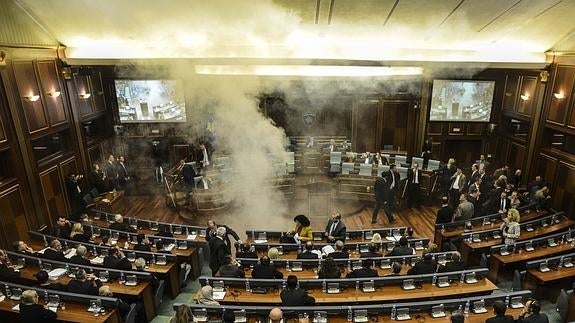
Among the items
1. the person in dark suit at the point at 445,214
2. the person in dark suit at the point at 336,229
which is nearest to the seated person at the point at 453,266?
the person in dark suit at the point at 336,229

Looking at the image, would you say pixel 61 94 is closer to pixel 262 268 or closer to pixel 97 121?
pixel 97 121

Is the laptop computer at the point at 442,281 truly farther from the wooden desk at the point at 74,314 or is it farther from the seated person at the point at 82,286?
the seated person at the point at 82,286

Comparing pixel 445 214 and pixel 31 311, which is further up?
pixel 31 311

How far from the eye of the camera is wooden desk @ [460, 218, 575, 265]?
757cm

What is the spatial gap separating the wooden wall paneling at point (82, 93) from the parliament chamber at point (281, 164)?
0.10m

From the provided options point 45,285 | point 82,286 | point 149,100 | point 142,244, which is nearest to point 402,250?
point 142,244

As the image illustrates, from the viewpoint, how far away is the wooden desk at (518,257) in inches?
276

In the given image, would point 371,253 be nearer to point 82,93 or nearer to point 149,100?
point 149,100

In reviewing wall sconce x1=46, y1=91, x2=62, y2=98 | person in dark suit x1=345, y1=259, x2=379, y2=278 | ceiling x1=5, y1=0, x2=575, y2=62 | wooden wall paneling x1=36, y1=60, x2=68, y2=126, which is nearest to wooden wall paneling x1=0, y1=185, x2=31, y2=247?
wooden wall paneling x1=36, y1=60, x2=68, y2=126

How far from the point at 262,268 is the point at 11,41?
735 cm

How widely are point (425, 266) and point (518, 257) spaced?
224 centimetres

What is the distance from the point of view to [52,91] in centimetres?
970

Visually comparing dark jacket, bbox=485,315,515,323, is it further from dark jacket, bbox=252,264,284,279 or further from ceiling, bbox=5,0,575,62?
ceiling, bbox=5,0,575,62

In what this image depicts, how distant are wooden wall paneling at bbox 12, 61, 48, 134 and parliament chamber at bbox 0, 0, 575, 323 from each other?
4cm
